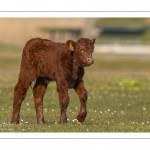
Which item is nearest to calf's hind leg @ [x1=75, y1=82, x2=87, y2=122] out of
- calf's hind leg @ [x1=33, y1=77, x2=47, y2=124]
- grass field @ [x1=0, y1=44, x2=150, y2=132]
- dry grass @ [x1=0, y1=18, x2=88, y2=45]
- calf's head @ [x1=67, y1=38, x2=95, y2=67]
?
grass field @ [x1=0, y1=44, x2=150, y2=132]

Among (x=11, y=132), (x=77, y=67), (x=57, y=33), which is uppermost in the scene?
(x=57, y=33)

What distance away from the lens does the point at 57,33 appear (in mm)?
67688

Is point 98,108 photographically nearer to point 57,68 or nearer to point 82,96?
point 82,96

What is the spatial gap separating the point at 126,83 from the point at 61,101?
15187 millimetres

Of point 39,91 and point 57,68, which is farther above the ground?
point 57,68

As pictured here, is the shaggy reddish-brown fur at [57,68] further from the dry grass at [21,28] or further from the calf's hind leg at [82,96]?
the dry grass at [21,28]

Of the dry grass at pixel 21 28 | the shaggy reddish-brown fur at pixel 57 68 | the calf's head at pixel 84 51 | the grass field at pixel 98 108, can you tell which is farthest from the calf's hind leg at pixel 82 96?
the dry grass at pixel 21 28

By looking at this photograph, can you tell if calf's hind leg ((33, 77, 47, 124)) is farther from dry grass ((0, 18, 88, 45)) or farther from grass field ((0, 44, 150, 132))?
dry grass ((0, 18, 88, 45))

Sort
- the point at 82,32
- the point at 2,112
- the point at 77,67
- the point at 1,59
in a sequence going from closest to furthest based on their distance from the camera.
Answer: the point at 77,67, the point at 2,112, the point at 1,59, the point at 82,32

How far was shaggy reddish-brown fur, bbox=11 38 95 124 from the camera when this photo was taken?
17.0 meters

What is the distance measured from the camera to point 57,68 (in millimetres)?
17188

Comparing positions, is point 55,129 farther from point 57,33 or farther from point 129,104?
point 57,33

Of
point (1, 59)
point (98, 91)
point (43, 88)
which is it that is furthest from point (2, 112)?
point (1, 59)

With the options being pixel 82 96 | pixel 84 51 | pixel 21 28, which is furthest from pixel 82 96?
pixel 21 28
